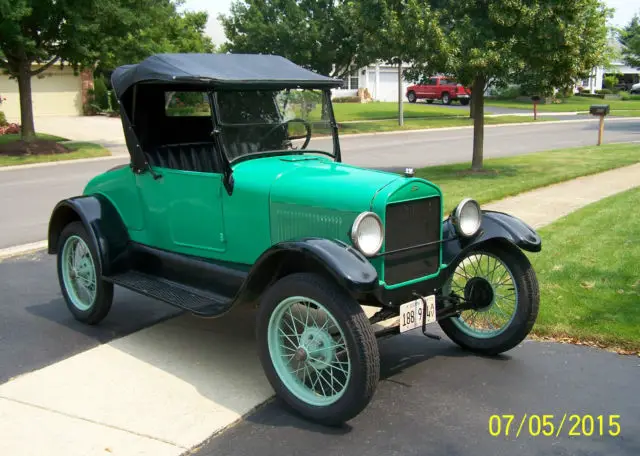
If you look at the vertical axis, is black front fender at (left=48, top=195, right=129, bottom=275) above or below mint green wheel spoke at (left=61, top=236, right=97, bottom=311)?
above

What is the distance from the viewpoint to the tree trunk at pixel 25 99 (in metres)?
A: 19.4

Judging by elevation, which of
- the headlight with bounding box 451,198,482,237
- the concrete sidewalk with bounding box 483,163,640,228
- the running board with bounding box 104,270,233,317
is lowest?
the concrete sidewalk with bounding box 483,163,640,228

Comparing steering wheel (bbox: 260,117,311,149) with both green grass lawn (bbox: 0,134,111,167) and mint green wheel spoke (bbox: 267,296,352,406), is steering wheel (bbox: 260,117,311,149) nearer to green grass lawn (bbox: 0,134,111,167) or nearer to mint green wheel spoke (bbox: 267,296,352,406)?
mint green wheel spoke (bbox: 267,296,352,406)

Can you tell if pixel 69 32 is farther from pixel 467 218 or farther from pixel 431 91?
pixel 431 91

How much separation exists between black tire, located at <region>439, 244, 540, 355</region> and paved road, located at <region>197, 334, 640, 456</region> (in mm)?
103

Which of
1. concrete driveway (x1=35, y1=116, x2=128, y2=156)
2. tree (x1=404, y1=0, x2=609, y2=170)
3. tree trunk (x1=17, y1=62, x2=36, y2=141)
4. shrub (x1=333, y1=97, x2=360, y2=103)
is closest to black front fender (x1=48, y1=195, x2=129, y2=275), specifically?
tree (x1=404, y1=0, x2=609, y2=170)

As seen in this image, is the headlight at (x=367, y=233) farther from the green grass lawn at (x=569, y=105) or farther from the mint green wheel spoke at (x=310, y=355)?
the green grass lawn at (x=569, y=105)

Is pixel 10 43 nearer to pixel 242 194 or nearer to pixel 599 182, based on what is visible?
pixel 599 182

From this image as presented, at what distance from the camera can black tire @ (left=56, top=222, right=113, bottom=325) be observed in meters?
5.41

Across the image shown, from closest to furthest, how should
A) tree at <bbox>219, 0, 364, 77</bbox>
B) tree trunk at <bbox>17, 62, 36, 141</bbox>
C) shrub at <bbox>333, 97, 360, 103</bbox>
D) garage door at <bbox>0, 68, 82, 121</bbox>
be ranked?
tree trunk at <bbox>17, 62, 36, 141</bbox>, tree at <bbox>219, 0, 364, 77</bbox>, garage door at <bbox>0, 68, 82, 121</bbox>, shrub at <bbox>333, 97, 360, 103</bbox>

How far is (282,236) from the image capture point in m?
4.46

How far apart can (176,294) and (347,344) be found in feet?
5.47

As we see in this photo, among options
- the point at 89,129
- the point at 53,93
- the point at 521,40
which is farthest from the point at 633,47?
the point at 521,40

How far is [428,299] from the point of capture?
423cm
